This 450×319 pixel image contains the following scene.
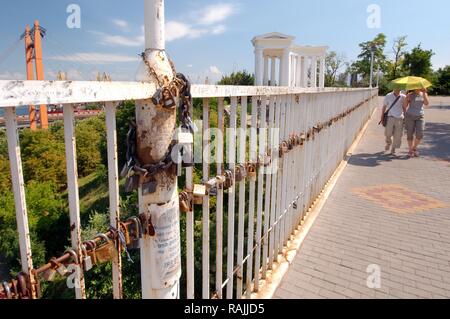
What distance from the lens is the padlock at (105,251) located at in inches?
51.8

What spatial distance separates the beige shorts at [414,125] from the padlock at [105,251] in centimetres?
887

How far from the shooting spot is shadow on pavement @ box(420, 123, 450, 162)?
357 inches

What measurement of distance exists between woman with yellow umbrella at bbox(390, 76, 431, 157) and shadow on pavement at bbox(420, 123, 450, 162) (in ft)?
2.28

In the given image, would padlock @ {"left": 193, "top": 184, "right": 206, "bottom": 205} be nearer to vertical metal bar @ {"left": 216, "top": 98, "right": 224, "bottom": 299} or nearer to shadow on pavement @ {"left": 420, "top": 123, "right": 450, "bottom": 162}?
vertical metal bar @ {"left": 216, "top": 98, "right": 224, "bottom": 299}

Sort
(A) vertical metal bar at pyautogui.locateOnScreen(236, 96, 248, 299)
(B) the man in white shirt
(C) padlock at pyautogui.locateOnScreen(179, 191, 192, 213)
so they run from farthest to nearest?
(B) the man in white shirt
(A) vertical metal bar at pyautogui.locateOnScreen(236, 96, 248, 299)
(C) padlock at pyautogui.locateOnScreen(179, 191, 192, 213)

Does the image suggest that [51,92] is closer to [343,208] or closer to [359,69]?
[343,208]

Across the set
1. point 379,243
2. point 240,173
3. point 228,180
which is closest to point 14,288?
point 228,180

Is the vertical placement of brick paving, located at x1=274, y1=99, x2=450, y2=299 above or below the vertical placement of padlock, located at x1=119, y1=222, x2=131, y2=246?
below

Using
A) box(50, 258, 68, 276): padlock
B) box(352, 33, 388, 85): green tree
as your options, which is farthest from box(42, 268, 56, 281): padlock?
→ box(352, 33, 388, 85): green tree

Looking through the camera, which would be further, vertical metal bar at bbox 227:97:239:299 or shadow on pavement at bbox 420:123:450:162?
shadow on pavement at bbox 420:123:450:162

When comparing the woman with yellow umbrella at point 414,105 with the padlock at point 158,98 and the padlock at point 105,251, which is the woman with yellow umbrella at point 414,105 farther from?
the padlock at point 105,251

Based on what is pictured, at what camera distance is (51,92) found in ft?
3.29

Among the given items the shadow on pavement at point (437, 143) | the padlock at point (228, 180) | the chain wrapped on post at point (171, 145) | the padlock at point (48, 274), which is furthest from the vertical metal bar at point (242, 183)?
the shadow on pavement at point (437, 143)
